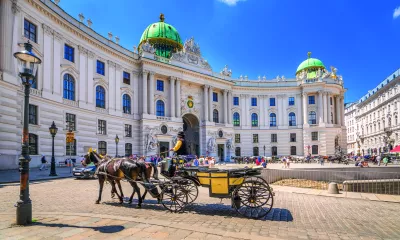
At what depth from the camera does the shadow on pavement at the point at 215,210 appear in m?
7.60

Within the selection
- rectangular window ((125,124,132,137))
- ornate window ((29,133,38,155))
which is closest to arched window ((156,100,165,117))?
rectangular window ((125,124,132,137))

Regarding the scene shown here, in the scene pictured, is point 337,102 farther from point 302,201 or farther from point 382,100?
point 302,201

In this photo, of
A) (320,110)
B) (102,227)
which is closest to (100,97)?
(102,227)

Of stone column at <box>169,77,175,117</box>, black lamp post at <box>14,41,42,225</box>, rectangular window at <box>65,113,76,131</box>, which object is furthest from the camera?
stone column at <box>169,77,175,117</box>

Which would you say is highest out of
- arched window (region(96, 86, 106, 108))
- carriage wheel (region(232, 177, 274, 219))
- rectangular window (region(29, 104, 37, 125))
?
arched window (region(96, 86, 106, 108))

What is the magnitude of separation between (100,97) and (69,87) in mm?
5013

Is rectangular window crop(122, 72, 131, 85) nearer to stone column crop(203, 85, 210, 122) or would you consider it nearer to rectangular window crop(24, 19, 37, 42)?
rectangular window crop(24, 19, 37, 42)

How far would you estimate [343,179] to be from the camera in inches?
625

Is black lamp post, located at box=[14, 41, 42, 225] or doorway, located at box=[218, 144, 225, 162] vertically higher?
black lamp post, located at box=[14, 41, 42, 225]

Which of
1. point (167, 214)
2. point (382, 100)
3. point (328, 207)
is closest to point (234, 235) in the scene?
point (167, 214)

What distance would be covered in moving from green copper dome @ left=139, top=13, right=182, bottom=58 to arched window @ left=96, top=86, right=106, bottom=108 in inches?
636

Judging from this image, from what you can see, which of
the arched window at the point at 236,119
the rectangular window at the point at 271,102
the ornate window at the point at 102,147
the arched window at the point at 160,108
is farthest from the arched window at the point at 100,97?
the rectangular window at the point at 271,102

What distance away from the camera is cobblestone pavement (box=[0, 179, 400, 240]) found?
19.4 feet

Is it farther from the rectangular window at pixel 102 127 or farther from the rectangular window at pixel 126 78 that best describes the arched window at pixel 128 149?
the rectangular window at pixel 126 78
